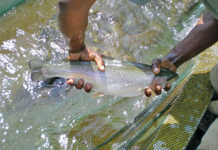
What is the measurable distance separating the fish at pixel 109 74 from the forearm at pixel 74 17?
354 millimetres

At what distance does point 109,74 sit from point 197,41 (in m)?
0.88

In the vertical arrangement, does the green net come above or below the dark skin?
above

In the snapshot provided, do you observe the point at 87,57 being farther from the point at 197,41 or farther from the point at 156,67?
the point at 197,41

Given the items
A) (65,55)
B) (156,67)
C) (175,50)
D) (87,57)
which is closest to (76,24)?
(87,57)

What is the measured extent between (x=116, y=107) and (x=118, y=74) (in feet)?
2.39

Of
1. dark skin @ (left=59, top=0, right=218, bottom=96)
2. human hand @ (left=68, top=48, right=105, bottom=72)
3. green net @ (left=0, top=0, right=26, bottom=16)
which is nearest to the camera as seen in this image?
dark skin @ (left=59, top=0, right=218, bottom=96)

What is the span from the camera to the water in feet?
8.97

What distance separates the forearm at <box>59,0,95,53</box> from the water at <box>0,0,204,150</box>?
1.10 meters

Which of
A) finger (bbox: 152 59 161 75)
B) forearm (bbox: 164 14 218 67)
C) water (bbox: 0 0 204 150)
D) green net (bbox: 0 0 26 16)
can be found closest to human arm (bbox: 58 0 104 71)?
finger (bbox: 152 59 161 75)

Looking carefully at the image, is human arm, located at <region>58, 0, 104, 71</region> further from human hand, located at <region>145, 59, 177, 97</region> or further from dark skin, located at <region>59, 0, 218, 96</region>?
human hand, located at <region>145, 59, 177, 97</region>

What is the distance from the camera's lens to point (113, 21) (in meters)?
4.03

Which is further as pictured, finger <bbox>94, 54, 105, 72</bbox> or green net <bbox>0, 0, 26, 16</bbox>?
green net <bbox>0, 0, 26, 16</bbox>

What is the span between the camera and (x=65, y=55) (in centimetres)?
347

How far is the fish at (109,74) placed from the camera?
7.68 ft
